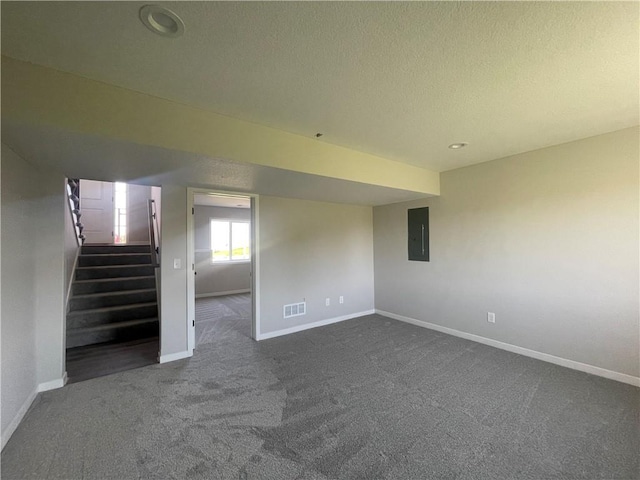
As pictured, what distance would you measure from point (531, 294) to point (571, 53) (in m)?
2.53

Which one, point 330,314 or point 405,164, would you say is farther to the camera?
point 330,314

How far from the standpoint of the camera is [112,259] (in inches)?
190

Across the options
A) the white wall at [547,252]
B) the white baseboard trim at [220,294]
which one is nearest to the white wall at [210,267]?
the white baseboard trim at [220,294]

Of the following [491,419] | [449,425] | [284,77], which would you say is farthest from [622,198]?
[284,77]

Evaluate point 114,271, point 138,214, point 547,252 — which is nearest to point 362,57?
point 547,252

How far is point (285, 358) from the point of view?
3100 mm

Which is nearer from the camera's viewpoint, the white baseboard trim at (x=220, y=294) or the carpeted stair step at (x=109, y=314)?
the carpeted stair step at (x=109, y=314)

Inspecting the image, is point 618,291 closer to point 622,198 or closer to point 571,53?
point 622,198

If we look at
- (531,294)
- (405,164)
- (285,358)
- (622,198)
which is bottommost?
(285,358)

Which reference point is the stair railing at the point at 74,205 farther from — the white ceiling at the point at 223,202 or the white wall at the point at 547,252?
the white wall at the point at 547,252

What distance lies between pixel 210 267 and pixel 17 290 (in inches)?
190

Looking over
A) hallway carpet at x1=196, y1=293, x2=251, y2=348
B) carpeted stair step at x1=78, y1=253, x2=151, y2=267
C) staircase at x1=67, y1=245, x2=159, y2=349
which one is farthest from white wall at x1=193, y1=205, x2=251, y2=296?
staircase at x1=67, y1=245, x2=159, y2=349

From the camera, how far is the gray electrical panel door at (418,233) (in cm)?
413

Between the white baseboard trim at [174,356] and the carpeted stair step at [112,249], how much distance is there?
3142mm
